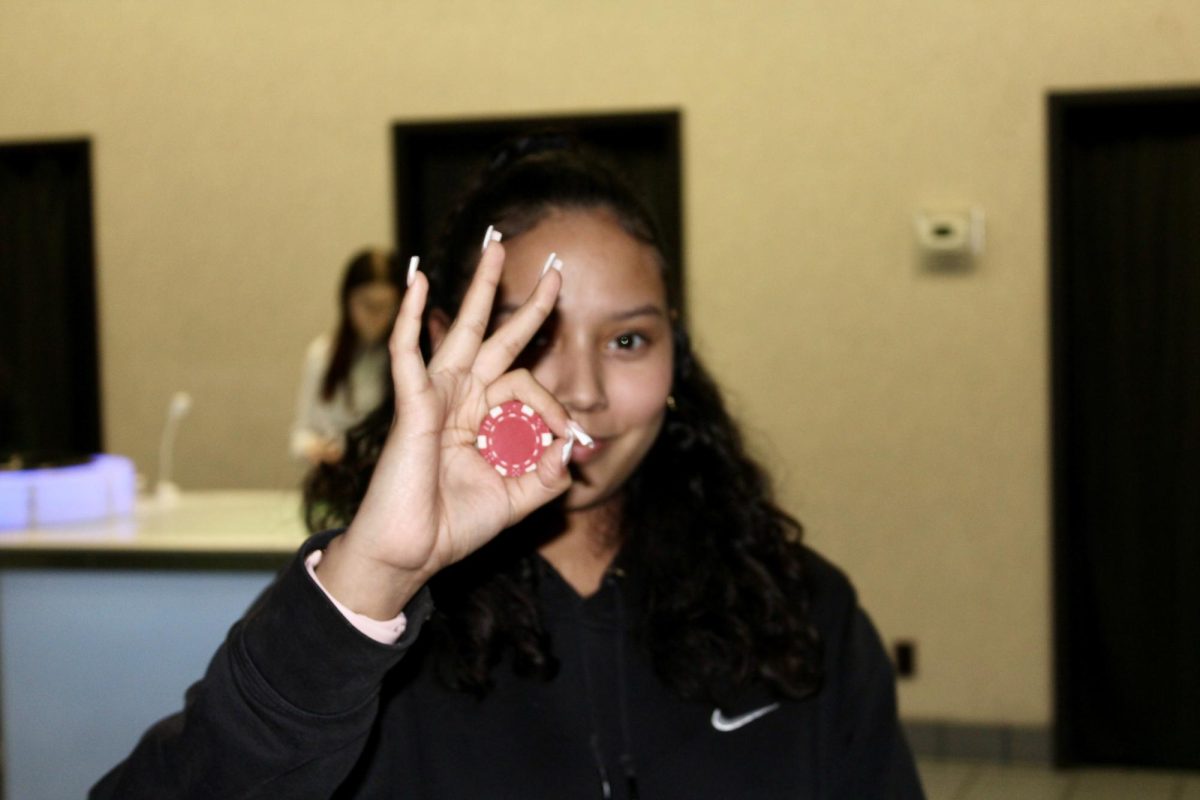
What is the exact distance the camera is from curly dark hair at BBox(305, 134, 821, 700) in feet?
4.34

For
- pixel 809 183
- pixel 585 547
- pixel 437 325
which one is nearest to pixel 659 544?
pixel 585 547

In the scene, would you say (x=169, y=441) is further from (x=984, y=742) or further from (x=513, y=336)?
(x=513, y=336)

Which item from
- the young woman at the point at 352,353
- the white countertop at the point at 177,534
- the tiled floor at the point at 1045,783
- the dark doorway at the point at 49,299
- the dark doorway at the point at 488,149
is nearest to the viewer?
the white countertop at the point at 177,534

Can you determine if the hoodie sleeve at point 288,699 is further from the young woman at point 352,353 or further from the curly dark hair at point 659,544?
the young woman at point 352,353

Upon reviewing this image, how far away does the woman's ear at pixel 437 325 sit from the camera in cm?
136

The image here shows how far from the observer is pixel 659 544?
143 cm

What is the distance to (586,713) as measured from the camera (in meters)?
1.31

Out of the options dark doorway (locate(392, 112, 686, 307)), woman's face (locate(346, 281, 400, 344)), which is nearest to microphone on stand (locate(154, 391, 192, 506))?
woman's face (locate(346, 281, 400, 344))

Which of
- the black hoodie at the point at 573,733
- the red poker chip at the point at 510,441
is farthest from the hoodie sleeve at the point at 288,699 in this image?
the red poker chip at the point at 510,441

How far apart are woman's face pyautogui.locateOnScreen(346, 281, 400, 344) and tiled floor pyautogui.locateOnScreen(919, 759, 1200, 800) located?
207cm

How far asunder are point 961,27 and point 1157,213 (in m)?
0.80

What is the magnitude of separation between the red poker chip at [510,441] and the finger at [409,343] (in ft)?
0.25

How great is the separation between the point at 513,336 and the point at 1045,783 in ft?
12.6

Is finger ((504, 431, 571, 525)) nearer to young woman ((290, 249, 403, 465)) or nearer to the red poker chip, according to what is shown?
the red poker chip
